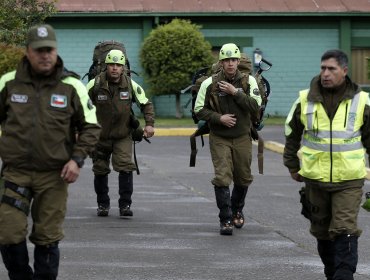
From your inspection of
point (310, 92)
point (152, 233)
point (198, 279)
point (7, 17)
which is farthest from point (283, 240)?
point (7, 17)

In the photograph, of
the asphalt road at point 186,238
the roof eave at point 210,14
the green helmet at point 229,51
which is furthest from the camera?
the roof eave at point 210,14

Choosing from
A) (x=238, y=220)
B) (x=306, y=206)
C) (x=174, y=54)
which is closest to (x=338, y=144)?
(x=306, y=206)

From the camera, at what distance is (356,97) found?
8.80 metres

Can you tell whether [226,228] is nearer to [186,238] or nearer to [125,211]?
[186,238]

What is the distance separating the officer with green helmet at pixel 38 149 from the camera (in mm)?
8078

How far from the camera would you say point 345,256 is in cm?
870

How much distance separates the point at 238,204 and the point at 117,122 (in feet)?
5.62

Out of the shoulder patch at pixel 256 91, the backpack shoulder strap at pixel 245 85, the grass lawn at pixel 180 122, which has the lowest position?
the grass lawn at pixel 180 122

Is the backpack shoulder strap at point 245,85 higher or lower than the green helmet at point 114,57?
lower

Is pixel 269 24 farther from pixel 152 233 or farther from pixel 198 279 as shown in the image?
pixel 198 279

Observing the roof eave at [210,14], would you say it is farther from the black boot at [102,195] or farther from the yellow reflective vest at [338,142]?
the yellow reflective vest at [338,142]

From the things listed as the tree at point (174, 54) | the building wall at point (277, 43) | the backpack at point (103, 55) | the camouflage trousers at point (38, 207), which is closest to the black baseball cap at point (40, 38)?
the camouflage trousers at point (38, 207)

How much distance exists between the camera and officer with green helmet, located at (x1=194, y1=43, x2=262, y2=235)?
12414 millimetres

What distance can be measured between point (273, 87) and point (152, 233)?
81.3ft
